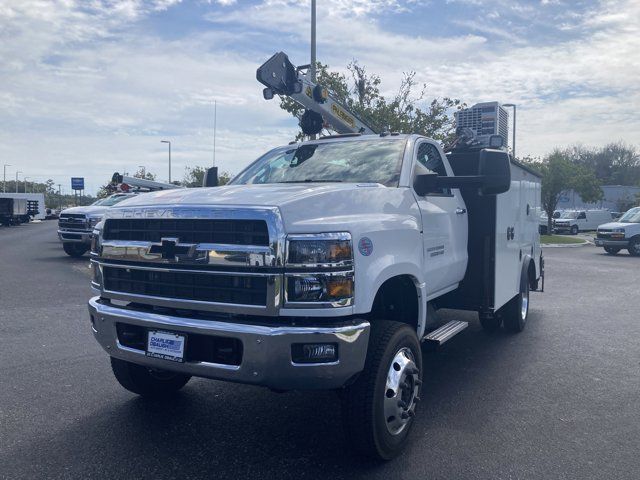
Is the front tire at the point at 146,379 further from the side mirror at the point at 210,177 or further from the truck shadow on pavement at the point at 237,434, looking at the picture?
the side mirror at the point at 210,177

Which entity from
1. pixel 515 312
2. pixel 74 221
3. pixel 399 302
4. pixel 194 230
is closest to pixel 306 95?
pixel 515 312

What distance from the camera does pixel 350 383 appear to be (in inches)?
134

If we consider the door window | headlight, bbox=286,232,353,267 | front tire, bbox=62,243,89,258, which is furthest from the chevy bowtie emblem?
front tire, bbox=62,243,89,258

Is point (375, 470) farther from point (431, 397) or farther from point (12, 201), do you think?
point (12, 201)

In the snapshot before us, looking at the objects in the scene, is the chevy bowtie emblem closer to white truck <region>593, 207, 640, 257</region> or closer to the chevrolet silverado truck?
the chevrolet silverado truck

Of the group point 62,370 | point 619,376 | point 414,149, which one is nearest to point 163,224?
point 414,149

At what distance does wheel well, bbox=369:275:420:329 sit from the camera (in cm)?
406

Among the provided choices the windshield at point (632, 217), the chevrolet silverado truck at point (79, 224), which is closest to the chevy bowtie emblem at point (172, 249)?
the chevrolet silverado truck at point (79, 224)

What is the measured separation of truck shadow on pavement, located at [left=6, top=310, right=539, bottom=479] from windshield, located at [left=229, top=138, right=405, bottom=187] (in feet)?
5.94

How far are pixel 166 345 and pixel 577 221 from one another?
135 ft

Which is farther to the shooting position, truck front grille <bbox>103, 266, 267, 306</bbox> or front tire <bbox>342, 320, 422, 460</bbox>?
front tire <bbox>342, 320, 422, 460</bbox>

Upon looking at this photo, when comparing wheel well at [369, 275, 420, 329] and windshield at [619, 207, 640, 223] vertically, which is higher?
windshield at [619, 207, 640, 223]

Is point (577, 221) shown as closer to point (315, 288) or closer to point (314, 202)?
point (314, 202)

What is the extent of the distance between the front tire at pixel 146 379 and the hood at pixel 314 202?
1.26 m
